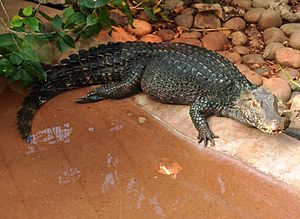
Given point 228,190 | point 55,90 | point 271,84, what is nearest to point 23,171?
point 55,90

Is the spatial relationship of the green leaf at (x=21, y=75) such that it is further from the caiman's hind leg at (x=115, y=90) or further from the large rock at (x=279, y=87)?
the large rock at (x=279, y=87)

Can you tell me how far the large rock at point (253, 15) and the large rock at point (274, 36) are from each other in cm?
27

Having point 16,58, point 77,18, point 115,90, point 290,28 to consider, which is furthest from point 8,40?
point 290,28

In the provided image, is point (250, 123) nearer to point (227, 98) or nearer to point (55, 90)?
point (227, 98)

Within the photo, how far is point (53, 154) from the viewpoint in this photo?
149 inches

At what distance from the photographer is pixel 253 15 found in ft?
18.7

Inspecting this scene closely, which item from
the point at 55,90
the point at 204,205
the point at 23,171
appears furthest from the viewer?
the point at 55,90

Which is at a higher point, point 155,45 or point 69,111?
point 155,45

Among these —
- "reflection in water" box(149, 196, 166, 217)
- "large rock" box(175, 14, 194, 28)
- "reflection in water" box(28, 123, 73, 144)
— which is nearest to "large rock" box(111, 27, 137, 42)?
"large rock" box(175, 14, 194, 28)

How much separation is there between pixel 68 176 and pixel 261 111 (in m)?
1.57

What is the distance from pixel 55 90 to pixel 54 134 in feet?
2.25

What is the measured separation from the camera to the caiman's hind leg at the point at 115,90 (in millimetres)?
4449

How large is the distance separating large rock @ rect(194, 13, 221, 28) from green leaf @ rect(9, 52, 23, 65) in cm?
247

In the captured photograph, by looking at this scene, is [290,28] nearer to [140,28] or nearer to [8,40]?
[140,28]
